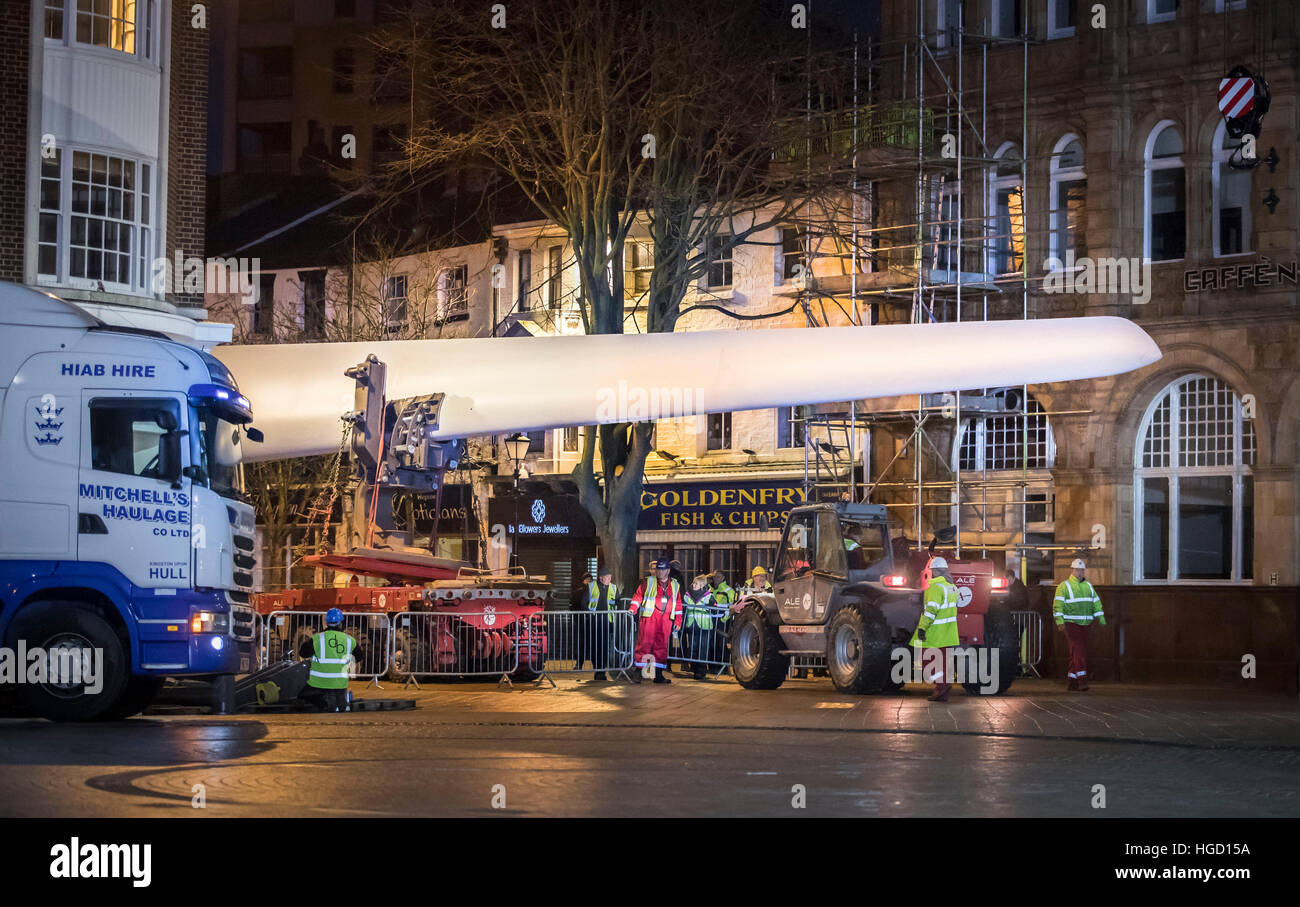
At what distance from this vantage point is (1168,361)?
95.9 ft

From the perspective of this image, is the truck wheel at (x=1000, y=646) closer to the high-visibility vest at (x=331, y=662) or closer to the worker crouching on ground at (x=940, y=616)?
the worker crouching on ground at (x=940, y=616)

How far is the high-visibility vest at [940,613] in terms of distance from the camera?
21.0 meters

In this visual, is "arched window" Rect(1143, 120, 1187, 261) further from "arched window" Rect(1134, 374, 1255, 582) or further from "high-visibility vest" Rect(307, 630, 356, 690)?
"high-visibility vest" Rect(307, 630, 356, 690)

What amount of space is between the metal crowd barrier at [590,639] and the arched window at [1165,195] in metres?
11.0

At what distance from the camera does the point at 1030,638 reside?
29250mm

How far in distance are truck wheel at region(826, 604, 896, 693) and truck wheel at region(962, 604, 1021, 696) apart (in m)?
1.38

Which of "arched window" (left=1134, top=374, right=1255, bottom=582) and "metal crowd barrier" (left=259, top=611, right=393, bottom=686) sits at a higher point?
"arched window" (left=1134, top=374, right=1255, bottom=582)

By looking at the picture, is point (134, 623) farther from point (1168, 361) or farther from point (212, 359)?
point (1168, 361)

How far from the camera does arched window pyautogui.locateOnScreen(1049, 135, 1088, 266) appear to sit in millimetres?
30891
